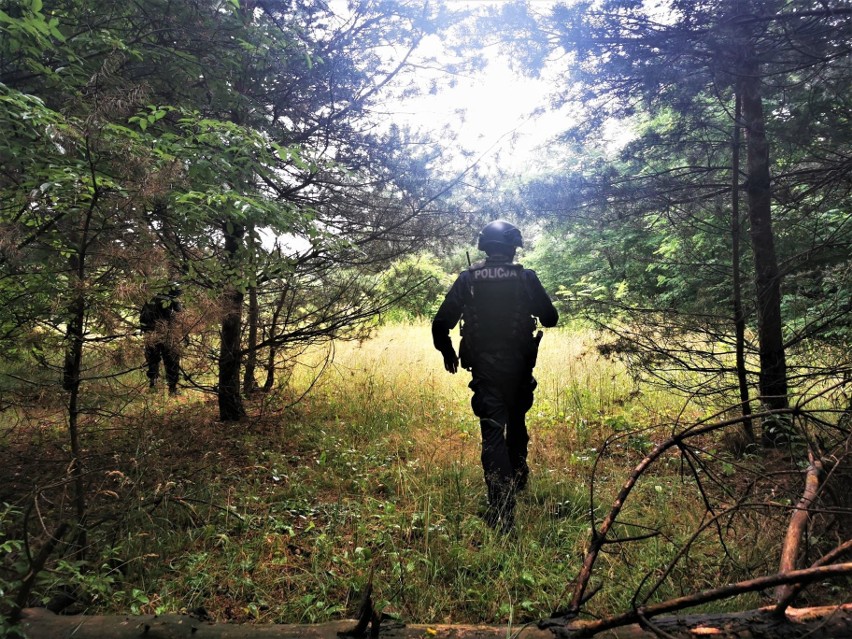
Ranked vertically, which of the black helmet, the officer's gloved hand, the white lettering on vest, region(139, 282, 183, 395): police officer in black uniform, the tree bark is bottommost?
the tree bark

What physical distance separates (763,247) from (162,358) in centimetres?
537

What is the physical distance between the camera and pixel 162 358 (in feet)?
11.2

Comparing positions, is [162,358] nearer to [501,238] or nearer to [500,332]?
[500,332]

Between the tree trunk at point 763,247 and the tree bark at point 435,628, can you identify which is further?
the tree trunk at point 763,247

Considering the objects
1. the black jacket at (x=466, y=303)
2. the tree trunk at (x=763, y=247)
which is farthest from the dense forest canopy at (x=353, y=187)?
the black jacket at (x=466, y=303)

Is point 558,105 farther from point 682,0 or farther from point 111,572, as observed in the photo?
point 111,572

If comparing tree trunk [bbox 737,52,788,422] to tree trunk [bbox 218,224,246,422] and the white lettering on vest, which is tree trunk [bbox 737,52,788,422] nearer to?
the white lettering on vest

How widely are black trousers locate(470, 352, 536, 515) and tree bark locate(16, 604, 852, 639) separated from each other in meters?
1.81

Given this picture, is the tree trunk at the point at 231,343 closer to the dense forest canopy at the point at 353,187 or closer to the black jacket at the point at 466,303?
the dense forest canopy at the point at 353,187

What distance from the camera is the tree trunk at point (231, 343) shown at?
3.90 metres

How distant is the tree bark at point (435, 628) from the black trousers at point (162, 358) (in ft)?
6.28

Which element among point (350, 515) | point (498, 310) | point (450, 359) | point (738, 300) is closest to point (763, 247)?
point (738, 300)

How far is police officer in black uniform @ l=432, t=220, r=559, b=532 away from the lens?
323cm

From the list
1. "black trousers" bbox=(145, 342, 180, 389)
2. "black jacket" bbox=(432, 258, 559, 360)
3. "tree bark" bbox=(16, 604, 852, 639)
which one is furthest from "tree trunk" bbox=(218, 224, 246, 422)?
"tree bark" bbox=(16, 604, 852, 639)
